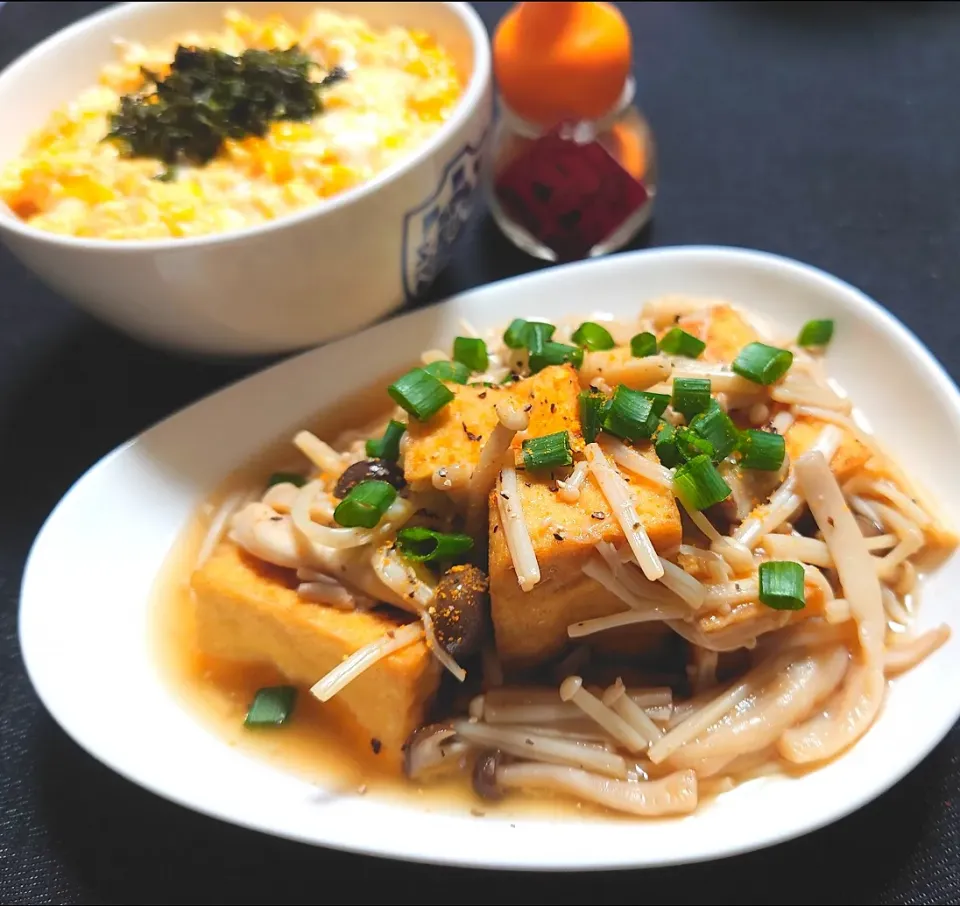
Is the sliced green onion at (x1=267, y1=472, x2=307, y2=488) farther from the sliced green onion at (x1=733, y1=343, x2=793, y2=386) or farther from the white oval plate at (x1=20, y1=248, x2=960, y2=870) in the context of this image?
the sliced green onion at (x1=733, y1=343, x2=793, y2=386)

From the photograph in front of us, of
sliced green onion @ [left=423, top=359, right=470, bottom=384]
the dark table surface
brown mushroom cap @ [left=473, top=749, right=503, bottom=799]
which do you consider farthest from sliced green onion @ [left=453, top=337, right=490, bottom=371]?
brown mushroom cap @ [left=473, top=749, right=503, bottom=799]

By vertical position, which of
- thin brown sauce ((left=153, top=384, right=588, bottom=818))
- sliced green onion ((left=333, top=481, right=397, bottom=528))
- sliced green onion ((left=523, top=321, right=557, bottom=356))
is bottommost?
thin brown sauce ((left=153, top=384, right=588, bottom=818))

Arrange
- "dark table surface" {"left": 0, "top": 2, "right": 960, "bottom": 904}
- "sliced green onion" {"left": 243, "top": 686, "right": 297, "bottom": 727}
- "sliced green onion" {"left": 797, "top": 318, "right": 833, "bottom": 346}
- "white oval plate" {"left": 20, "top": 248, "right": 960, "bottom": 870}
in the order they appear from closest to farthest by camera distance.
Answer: "white oval plate" {"left": 20, "top": 248, "right": 960, "bottom": 870}
"dark table surface" {"left": 0, "top": 2, "right": 960, "bottom": 904}
"sliced green onion" {"left": 243, "top": 686, "right": 297, "bottom": 727}
"sliced green onion" {"left": 797, "top": 318, "right": 833, "bottom": 346}

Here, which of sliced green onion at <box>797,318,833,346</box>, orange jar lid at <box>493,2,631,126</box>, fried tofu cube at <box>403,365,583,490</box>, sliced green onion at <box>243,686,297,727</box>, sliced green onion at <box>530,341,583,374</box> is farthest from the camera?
orange jar lid at <box>493,2,631,126</box>

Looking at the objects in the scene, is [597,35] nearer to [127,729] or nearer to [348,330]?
[348,330]

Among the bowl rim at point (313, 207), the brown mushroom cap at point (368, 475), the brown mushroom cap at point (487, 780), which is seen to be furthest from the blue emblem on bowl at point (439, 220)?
the brown mushroom cap at point (487, 780)

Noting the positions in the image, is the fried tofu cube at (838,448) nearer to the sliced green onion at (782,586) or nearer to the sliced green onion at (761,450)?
the sliced green onion at (761,450)

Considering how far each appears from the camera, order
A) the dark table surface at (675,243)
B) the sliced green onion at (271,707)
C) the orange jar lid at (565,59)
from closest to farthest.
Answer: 1. the dark table surface at (675,243)
2. the sliced green onion at (271,707)
3. the orange jar lid at (565,59)
